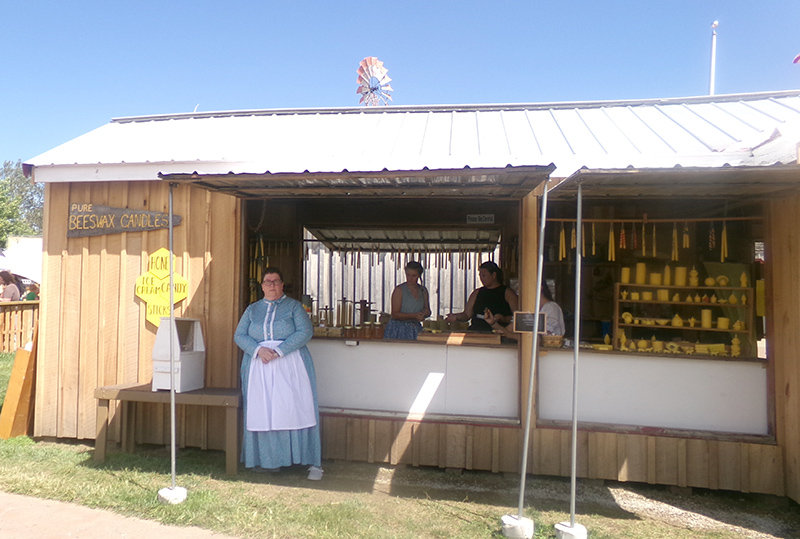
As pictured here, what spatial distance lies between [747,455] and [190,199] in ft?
→ 17.8

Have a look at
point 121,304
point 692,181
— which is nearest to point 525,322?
point 692,181

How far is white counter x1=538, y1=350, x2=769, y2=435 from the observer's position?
4.81 meters

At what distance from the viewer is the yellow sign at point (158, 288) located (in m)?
5.43

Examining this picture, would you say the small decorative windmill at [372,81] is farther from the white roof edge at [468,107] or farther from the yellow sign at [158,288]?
the yellow sign at [158,288]

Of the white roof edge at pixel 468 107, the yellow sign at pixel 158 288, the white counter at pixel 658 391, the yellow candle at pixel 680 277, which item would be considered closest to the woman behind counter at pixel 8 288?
the white roof edge at pixel 468 107

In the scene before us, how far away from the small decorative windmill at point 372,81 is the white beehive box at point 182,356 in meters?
6.54

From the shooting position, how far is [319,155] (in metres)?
5.79

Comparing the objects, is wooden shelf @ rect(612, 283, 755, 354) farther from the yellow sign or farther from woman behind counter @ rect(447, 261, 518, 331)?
the yellow sign

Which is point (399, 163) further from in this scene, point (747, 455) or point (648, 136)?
point (747, 455)

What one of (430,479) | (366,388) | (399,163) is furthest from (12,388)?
(399,163)

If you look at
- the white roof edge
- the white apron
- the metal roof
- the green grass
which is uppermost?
the white roof edge

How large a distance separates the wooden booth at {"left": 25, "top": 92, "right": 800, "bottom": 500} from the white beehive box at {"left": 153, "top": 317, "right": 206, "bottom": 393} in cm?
19

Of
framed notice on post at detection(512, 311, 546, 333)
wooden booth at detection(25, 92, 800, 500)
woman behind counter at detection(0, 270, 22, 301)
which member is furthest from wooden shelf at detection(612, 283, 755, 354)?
woman behind counter at detection(0, 270, 22, 301)

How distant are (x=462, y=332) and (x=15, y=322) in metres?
10.4
